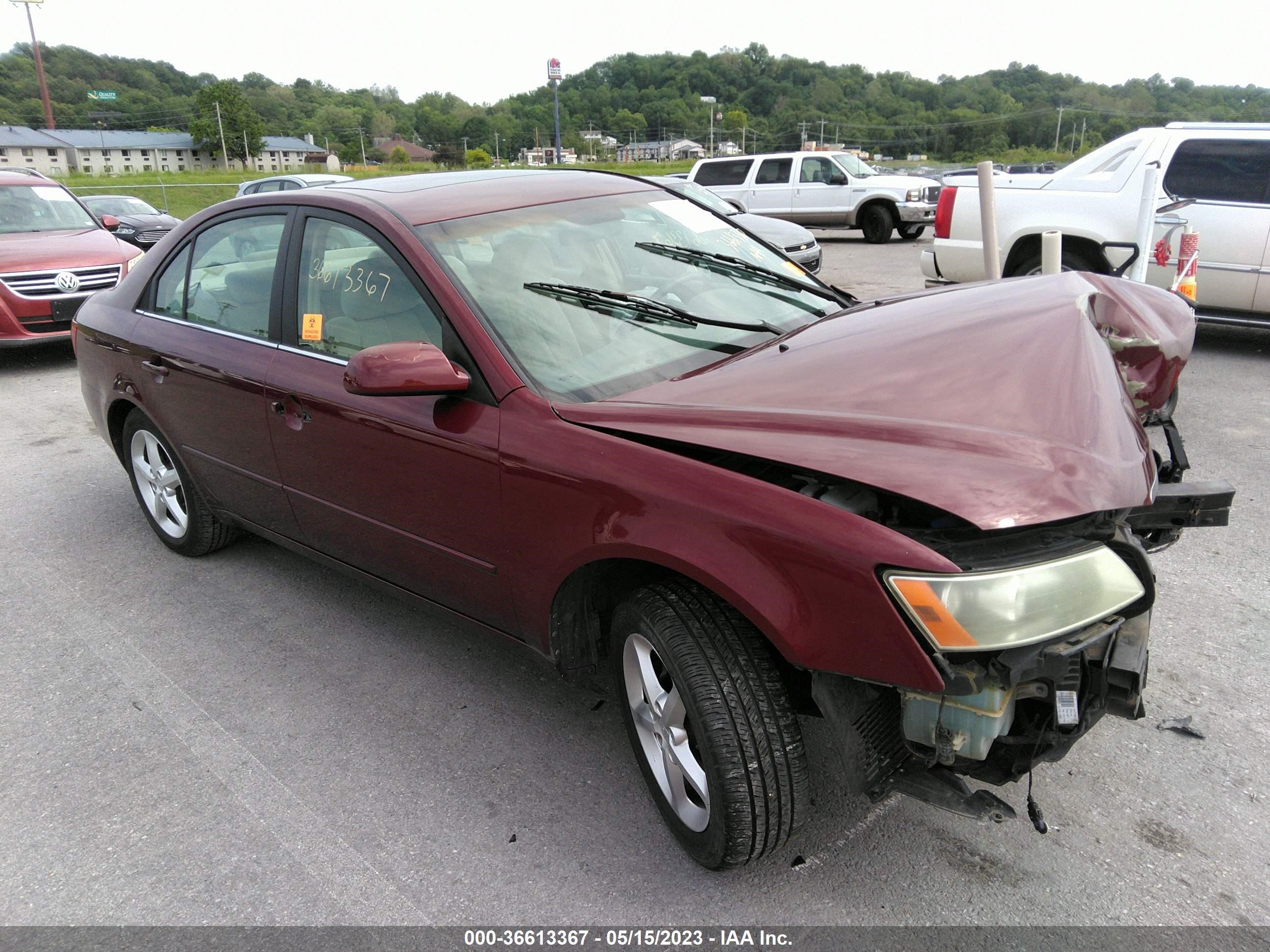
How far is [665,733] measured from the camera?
7.35ft

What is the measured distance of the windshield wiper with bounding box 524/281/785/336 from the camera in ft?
8.94

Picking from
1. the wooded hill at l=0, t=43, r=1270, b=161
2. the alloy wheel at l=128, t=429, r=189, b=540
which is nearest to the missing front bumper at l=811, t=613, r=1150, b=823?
the alloy wheel at l=128, t=429, r=189, b=540

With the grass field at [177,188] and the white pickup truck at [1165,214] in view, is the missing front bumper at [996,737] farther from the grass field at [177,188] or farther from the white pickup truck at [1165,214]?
the grass field at [177,188]

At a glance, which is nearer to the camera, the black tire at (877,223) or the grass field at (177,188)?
the black tire at (877,223)

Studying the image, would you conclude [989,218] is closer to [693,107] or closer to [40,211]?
[40,211]

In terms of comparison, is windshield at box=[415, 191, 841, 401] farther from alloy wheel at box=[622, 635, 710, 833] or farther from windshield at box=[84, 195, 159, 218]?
windshield at box=[84, 195, 159, 218]

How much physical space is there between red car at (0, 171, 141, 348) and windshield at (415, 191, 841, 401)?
7.26 meters

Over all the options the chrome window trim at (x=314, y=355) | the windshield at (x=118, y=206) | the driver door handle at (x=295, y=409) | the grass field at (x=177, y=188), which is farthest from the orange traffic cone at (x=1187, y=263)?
the grass field at (x=177, y=188)

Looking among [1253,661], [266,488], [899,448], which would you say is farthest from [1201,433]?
[266,488]

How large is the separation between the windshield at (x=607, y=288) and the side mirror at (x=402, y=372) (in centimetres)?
21

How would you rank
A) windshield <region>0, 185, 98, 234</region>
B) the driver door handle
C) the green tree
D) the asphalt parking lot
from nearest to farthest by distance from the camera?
the asphalt parking lot
the driver door handle
windshield <region>0, 185, 98, 234</region>
the green tree

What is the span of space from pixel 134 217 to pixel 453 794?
18.4 metres

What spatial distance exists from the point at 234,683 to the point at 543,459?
1.70 meters

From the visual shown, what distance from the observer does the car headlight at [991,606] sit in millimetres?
1732
